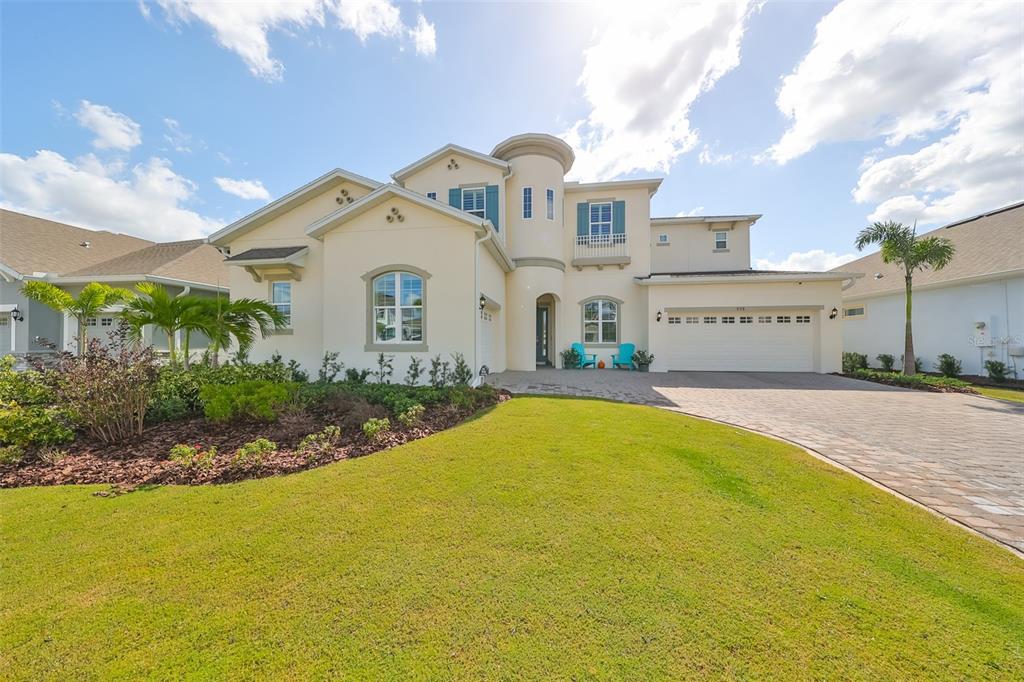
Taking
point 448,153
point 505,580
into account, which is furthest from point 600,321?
point 505,580

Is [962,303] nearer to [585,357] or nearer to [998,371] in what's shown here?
[998,371]

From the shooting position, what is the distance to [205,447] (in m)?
5.35

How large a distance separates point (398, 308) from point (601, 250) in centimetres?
993

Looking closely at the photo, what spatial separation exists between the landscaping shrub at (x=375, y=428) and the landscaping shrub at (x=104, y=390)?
372cm

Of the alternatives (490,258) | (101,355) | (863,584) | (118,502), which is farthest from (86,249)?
(863,584)

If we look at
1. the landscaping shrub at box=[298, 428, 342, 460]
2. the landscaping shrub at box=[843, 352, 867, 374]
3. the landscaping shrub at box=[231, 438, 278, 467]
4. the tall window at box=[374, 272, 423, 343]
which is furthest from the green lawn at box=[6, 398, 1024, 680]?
Result: the landscaping shrub at box=[843, 352, 867, 374]

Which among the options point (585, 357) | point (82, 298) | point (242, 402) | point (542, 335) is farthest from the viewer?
point (542, 335)

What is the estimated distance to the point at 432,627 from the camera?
2137mm

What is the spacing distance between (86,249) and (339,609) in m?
25.4

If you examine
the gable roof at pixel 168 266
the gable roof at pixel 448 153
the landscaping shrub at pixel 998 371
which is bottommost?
the landscaping shrub at pixel 998 371

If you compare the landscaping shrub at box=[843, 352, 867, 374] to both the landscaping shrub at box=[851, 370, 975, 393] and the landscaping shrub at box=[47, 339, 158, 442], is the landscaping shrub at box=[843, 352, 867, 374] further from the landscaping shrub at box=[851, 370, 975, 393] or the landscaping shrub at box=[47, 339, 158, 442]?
the landscaping shrub at box=[47, 339, 158, 442]

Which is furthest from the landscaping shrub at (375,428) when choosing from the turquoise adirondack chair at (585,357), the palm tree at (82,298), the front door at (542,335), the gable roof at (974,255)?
the gable roof at (974,255)

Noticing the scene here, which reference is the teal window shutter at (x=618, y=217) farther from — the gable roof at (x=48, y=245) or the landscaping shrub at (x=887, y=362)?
the gable roof at (x=48, y=245)

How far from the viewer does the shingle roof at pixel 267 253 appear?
432 inches
